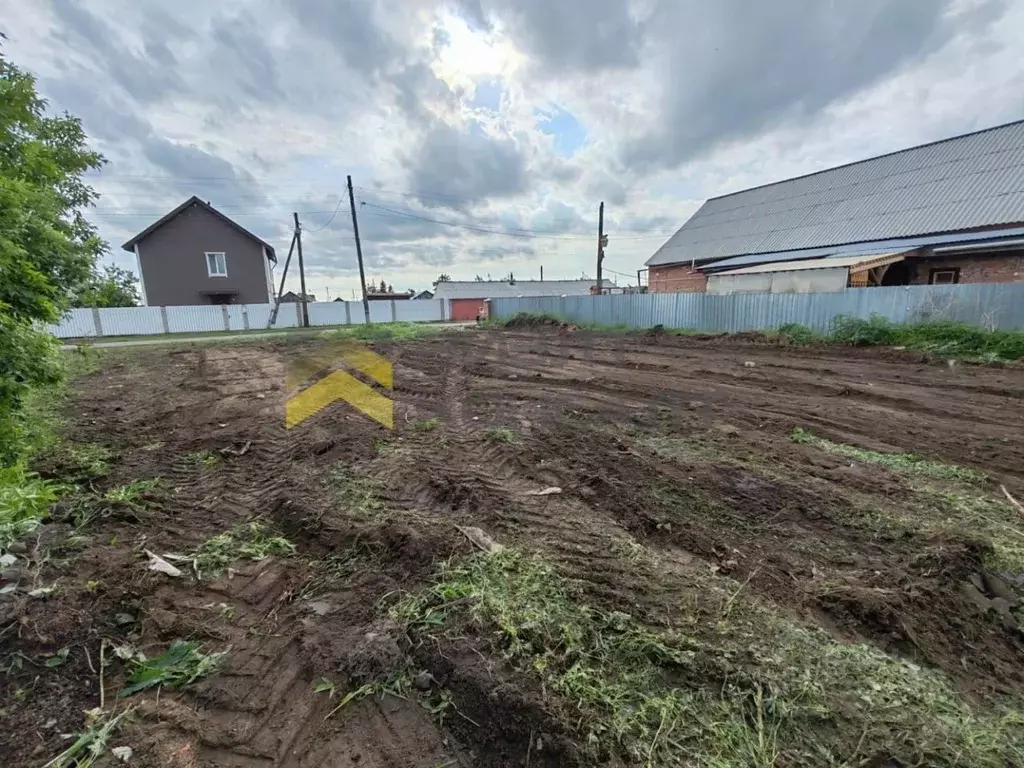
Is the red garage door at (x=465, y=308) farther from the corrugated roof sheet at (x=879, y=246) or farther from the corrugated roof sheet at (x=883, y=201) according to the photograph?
the corrugated roof sheet at (x=879, y=246)

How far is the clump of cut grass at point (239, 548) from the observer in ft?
9.27

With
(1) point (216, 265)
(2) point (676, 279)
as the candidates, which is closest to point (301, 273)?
(1) point (216, 265)

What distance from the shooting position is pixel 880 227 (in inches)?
741

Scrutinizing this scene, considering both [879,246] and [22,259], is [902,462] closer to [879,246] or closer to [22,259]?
[22,259]

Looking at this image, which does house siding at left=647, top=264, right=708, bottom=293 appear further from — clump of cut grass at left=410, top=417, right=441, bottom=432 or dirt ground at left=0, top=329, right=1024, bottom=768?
clump of cut grass at left=410, top=417, right=441, bottom=432

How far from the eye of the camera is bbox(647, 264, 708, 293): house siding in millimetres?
25078

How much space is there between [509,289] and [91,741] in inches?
2101

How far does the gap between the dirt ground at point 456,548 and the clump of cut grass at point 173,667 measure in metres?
0.06

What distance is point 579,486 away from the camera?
3.90 m

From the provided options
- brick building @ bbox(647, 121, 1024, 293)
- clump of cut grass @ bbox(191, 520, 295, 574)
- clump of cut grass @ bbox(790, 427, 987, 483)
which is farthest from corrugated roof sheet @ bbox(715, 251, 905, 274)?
clump of cut grass @ bbox(191, 520, 295, 574)

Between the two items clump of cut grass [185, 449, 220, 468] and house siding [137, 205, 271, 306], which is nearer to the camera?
clump of cut grass [185, 449, 220, 468]

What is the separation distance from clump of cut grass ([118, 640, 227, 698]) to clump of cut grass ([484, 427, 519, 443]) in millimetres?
3357

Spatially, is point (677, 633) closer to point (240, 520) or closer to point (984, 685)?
point (984, 685)

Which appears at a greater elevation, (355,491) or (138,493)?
(138,493)
